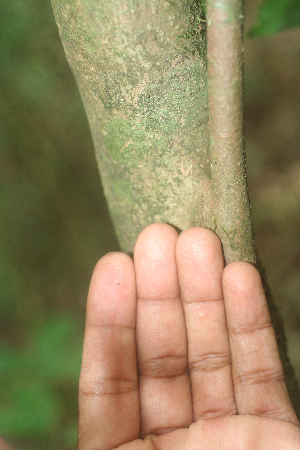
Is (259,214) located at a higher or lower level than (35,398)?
higher

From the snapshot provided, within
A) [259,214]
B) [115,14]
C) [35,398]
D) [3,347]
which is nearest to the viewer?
[115,14]

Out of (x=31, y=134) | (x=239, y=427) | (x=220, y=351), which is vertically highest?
(x=31, y=134)

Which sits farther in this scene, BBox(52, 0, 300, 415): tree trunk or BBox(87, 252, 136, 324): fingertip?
BBox(87, 252, 136, 324): fingertip

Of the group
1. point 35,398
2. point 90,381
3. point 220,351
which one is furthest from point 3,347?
point 220,351

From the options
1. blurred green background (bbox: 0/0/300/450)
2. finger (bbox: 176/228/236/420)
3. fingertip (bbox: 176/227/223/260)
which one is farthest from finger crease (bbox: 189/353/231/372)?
blurred green background (bbox: 0/0/300/450)

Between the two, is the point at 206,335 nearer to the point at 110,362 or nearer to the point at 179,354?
the point at 179,354

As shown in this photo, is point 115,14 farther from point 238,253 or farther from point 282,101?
point 282,101

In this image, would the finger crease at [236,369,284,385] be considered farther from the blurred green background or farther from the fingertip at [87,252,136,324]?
the blurred green background

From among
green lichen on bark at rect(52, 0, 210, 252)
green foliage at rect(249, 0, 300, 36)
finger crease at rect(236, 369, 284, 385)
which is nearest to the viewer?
green lichen on bark at rect(52, 0, 210, 252)
